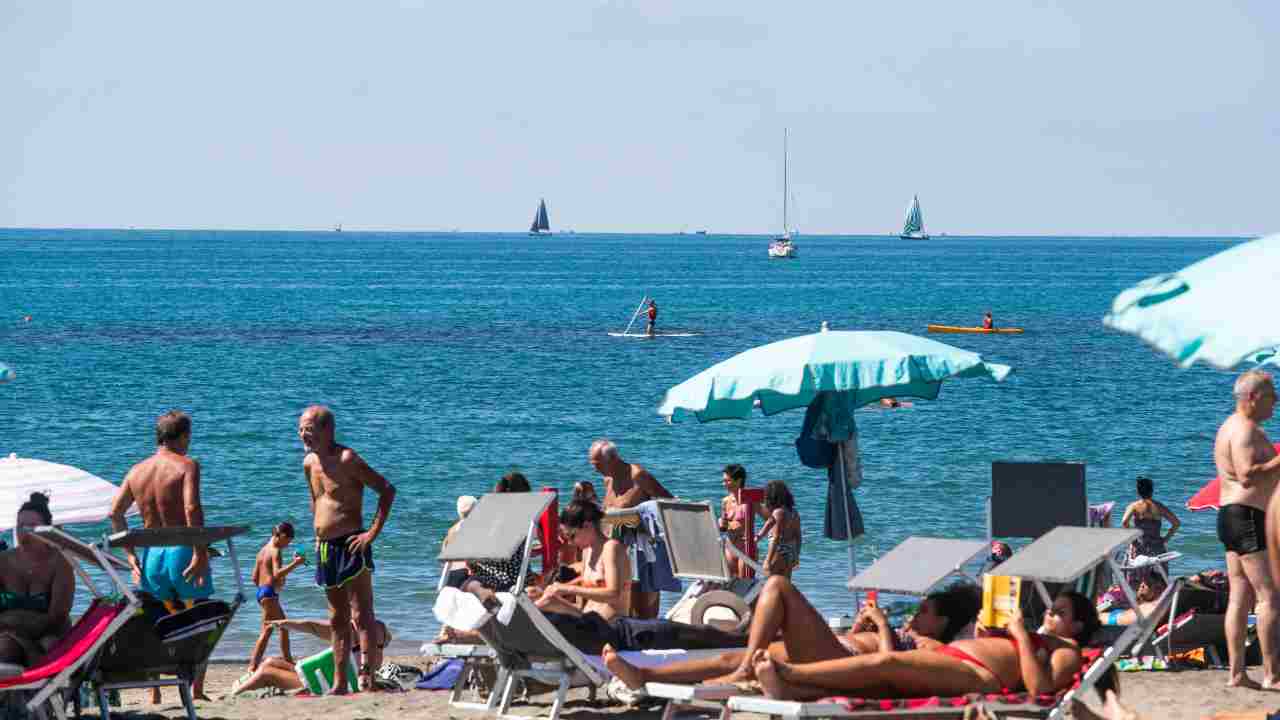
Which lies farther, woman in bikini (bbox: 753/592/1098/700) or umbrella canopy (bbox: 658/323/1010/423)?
umbrella canopy (bbox: 658/323/1010/423)

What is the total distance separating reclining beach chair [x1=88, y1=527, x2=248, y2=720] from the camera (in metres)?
7.25

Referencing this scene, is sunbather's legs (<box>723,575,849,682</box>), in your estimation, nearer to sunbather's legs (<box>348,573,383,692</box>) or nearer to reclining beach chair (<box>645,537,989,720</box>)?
reclining beach chair (<box>645,537,989,720</box>)

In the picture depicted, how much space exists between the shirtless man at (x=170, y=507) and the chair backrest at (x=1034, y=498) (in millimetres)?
4044

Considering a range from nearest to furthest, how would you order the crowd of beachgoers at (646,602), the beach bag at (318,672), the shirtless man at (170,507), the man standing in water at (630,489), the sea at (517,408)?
the crowd of beachgoers at (646,602)
the shirtless man at (170,507)
the man standing in water at (630,489)
the beach bag at (318,672)
the sea at (517,408)

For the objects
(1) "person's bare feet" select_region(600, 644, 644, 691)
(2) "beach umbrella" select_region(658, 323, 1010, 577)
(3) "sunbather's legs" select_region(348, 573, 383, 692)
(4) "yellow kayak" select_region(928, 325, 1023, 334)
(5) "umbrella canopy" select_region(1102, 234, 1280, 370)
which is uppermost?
(5) "umbrella canopy" select_region(1102, 234, 1280, 370)

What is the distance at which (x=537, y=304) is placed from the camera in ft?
278

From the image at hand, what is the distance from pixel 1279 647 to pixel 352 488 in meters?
4.48

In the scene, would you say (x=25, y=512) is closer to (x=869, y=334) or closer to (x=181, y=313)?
(x=869, y=334)

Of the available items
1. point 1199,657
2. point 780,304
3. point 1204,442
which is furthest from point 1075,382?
point 780,304

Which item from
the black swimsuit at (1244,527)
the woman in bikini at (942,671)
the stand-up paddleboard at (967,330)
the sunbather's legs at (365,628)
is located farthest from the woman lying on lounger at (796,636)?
the stand-up paddleboard at (967,330)

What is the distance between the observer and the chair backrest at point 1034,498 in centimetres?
907

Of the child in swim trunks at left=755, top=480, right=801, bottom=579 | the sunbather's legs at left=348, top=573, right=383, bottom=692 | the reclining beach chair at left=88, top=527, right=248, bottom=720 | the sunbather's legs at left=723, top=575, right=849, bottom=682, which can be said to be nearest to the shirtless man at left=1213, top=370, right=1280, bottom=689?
the sunbather's legs at left=723, top=575, right=849, bottom=682

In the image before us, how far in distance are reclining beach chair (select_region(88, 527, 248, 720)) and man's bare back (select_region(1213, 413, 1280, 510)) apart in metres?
4.31

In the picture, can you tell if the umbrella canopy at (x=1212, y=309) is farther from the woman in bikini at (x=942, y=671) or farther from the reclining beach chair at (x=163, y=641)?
the reclining beach chair at (x=163, y=641)
